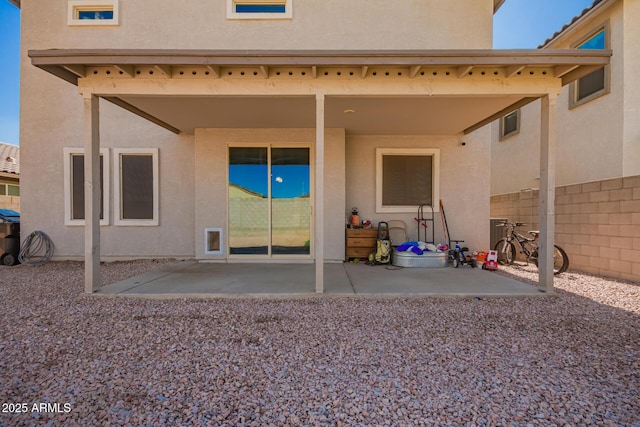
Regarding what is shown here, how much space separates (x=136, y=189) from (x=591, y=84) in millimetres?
9879

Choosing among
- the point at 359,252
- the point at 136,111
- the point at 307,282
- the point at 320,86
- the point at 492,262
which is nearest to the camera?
the point at 320,86

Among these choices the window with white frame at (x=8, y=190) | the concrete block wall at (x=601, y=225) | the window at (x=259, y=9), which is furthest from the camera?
the window with white frame at (x=8, y=190)

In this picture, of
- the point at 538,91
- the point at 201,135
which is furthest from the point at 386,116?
the point at 201,135

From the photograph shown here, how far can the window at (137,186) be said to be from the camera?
666 centimetres

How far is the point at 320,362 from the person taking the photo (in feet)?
7.79

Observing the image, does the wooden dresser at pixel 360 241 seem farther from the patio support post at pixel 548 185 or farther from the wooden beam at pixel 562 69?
the wooden beam at pixel 562 69

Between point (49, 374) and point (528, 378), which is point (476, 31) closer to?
point (528, 378)

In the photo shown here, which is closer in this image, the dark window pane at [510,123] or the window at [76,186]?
the window at [76,186]

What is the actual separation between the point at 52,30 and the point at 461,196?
30.3 ft

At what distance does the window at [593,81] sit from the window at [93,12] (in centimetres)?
994

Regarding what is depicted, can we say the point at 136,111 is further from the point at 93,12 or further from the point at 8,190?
the point at 8,190

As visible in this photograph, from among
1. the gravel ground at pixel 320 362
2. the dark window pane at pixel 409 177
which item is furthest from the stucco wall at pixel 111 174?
the dark window pane at pixel 409 177

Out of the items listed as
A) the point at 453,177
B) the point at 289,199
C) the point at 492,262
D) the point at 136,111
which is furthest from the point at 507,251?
the point at 136,111

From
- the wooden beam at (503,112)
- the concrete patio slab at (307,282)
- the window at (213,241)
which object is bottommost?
the concrete patio slab at (307,282)
